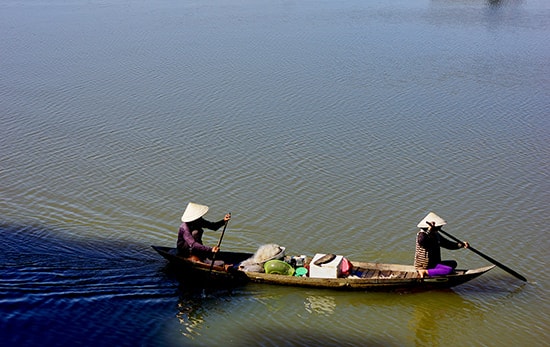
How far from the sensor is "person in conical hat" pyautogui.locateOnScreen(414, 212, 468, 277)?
29.3ft

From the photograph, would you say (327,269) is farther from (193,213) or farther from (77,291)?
(77,291)

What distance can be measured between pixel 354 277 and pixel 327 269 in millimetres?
383

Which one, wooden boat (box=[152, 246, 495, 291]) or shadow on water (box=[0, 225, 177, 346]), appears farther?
wooden boat (box=[152, 246, 495, 291])

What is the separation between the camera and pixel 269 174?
502 inches

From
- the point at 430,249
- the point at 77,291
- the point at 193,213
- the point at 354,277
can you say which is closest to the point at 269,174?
the point at 193,213

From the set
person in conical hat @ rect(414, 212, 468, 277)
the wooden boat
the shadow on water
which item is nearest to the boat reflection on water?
the wooden boat

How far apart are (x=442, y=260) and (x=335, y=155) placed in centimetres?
431

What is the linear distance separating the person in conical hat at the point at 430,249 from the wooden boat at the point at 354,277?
0.10m

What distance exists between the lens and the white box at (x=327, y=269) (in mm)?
A: 8945

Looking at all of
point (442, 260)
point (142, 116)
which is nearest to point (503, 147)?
point (442, 260)

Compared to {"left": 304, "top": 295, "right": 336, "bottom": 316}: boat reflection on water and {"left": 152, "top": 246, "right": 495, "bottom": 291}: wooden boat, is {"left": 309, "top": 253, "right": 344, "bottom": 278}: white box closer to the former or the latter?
{"left": 152, "top": 246, "right": 495, "bottom": 291}: wooden boat

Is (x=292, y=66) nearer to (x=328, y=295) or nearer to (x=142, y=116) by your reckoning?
(x=142, y=116)

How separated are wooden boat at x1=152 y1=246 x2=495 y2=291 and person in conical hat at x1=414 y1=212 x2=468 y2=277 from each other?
100 mm

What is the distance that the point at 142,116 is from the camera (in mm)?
15750
